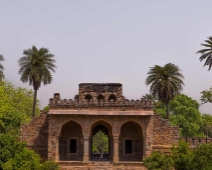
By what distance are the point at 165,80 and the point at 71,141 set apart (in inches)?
446

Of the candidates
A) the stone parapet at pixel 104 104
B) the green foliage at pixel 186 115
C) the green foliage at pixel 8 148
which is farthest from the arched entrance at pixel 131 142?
the green foliage at pixel 186 115

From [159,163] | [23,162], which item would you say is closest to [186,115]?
[159,163]

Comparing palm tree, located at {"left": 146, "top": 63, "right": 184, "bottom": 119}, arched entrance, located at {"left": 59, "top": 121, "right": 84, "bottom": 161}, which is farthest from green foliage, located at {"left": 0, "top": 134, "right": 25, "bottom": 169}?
palm tree, located at {"left": 146, "top": 63, "right": 184, "bottom": 119}

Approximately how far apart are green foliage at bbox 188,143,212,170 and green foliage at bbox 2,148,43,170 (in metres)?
9.89

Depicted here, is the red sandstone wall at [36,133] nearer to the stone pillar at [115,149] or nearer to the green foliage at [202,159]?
the stone pillar at [115,149]

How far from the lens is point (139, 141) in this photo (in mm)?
29828

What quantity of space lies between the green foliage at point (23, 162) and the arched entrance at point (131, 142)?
28.9 feet

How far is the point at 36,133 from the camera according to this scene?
30.2 m

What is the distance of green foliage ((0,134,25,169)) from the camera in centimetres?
2348

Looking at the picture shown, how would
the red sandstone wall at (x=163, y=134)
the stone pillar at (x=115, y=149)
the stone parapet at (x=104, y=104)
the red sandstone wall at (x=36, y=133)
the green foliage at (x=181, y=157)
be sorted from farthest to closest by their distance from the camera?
the red sandstone wall at (x=36, y=133) → the red sandstone wall at (x=163, y=134) → the stone parapet at (x=104, y=104) → the stone pillar at (x=115, y=149) → the green foliage at (x=181, y=157)

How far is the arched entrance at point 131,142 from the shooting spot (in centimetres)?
2961

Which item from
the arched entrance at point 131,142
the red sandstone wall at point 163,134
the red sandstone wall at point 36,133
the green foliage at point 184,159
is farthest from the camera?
the red sandstone wall at point 36,133

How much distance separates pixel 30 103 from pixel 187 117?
22.5 metres

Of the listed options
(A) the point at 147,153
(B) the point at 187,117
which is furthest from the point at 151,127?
(B) the point at 187,117
